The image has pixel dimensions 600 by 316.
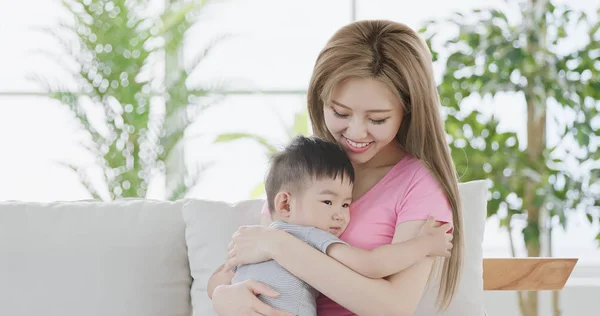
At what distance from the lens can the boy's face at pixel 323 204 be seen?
1.60 m

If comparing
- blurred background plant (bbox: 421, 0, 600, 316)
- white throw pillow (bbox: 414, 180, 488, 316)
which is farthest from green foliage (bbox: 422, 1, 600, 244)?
white throw pillow (bbox: 414, 180, 488, 316)

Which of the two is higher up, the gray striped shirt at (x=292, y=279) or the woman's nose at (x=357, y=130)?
the woman's nose at (x=357, y=130)

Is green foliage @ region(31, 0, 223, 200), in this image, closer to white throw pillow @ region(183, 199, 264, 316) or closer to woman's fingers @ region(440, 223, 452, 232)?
white throw pillow @ region(183, 199, 264, 316)

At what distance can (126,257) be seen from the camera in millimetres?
2012

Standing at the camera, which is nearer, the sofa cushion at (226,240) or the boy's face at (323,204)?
the boy's face at (323,204)

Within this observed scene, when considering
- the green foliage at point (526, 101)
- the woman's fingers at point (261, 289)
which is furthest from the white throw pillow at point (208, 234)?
the green foliage at point (526, 101)

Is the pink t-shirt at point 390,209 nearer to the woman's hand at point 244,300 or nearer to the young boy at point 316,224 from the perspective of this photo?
the young boy at point 316,224

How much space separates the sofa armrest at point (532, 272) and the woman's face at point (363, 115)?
0.72 meters

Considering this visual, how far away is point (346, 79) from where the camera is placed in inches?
64.9

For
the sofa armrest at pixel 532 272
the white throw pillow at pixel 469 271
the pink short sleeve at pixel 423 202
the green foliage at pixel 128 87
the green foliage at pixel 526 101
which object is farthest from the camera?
the green foliage at pixel 128 87

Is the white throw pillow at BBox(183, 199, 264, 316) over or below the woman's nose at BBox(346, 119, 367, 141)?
below

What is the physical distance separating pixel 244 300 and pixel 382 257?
303 mm

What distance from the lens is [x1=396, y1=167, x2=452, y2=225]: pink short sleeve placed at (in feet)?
5.36

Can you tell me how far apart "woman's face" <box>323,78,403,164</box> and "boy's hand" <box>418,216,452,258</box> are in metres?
0.21
